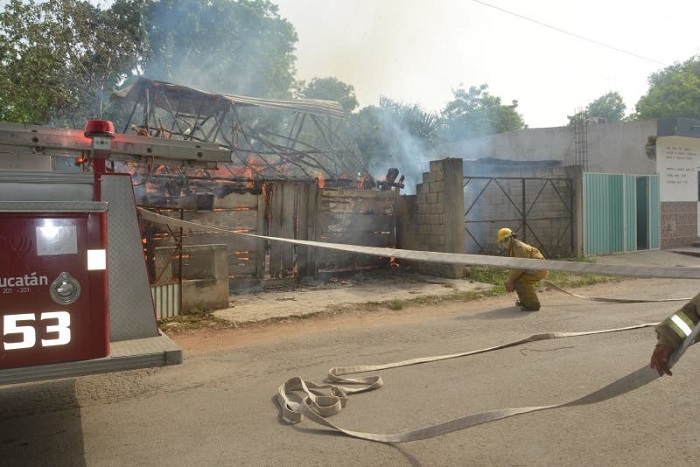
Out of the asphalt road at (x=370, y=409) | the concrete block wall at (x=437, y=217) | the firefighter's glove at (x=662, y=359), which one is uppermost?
the concrete block wall at (x=437, y=217)

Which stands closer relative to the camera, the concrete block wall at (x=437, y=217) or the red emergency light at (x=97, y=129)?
the red emergency light at (x=97, y=129)

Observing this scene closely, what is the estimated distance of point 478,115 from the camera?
48625mm

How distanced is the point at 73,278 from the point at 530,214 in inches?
595

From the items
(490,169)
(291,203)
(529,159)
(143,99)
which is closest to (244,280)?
(291,203)

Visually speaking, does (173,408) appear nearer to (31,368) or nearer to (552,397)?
(31,368)

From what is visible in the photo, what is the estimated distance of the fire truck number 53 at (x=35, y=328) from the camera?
9.07 ft

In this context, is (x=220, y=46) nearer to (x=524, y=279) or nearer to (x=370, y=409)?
(x=524, y=279)

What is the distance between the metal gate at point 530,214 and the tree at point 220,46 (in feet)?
53.9

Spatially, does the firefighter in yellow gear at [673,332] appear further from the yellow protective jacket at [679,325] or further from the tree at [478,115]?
the tree at [478,115]

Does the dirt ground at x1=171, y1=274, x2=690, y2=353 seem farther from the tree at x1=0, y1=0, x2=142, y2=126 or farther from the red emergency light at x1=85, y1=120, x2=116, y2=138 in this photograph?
the tree at x1=0, y1=0, x2=142, y2=126

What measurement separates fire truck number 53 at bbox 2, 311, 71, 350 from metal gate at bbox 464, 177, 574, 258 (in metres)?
12.8

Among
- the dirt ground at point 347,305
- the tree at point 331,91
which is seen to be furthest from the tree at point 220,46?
the dirt ground at point 347,305

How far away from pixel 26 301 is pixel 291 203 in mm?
8082

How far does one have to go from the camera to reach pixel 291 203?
10.8 m
